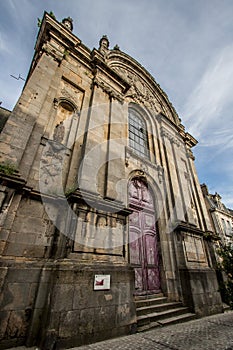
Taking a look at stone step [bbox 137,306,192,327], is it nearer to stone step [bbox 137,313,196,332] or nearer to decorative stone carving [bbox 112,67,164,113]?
stone step [bbox 137,313,196,332]

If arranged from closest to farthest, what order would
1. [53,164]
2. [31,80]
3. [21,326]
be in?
[21,326] < [53,164] < [31,80]

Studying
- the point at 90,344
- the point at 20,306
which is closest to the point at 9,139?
the point at 20,306

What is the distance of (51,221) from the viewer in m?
3.91

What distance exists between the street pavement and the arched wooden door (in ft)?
5.01

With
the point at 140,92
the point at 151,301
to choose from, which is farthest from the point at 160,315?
the point at 140,92

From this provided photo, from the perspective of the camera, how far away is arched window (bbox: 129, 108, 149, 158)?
849 centimetres

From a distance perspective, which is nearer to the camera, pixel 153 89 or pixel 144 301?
pixel 144 301

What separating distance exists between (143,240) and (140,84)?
1056 cm

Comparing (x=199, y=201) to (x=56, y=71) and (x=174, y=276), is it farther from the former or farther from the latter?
(x=56, y=71)

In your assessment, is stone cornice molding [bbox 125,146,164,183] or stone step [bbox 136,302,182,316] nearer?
stone step [bbox 136,302,182,316]

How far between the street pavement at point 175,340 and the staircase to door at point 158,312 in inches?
10.4

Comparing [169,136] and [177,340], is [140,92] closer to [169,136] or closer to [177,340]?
[169,136]

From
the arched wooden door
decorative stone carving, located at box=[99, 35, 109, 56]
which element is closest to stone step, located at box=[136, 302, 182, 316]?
the arched wooden door

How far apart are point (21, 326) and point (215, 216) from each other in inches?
835
